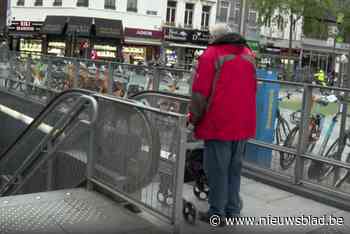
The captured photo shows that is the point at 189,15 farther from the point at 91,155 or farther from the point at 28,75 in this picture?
the point at 91,155

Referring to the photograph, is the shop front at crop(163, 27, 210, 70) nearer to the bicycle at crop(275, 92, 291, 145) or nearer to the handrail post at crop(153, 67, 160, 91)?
the handrail post at crop(153, 67, 160, 91)

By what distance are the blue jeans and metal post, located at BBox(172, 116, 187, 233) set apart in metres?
0.43

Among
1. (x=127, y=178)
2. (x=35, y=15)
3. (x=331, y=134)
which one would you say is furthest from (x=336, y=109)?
(x=35, y=15)

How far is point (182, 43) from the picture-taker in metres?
44.6

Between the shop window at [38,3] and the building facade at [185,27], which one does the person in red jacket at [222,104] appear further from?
the shop window at [38,3]

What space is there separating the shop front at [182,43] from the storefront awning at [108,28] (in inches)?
163

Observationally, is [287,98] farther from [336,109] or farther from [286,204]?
[286,204]

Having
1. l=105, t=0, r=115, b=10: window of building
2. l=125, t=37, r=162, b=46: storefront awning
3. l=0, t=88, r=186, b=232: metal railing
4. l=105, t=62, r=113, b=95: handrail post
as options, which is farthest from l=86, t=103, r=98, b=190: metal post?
l=105, t=0, r=115, b=10: window of building

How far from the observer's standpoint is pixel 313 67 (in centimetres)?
5703

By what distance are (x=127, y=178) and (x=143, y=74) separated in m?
5.46

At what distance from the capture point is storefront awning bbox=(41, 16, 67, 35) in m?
41.0

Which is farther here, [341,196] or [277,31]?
[277,31]

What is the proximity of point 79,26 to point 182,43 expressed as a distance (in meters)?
8.66

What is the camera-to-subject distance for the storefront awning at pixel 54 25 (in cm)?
4103
